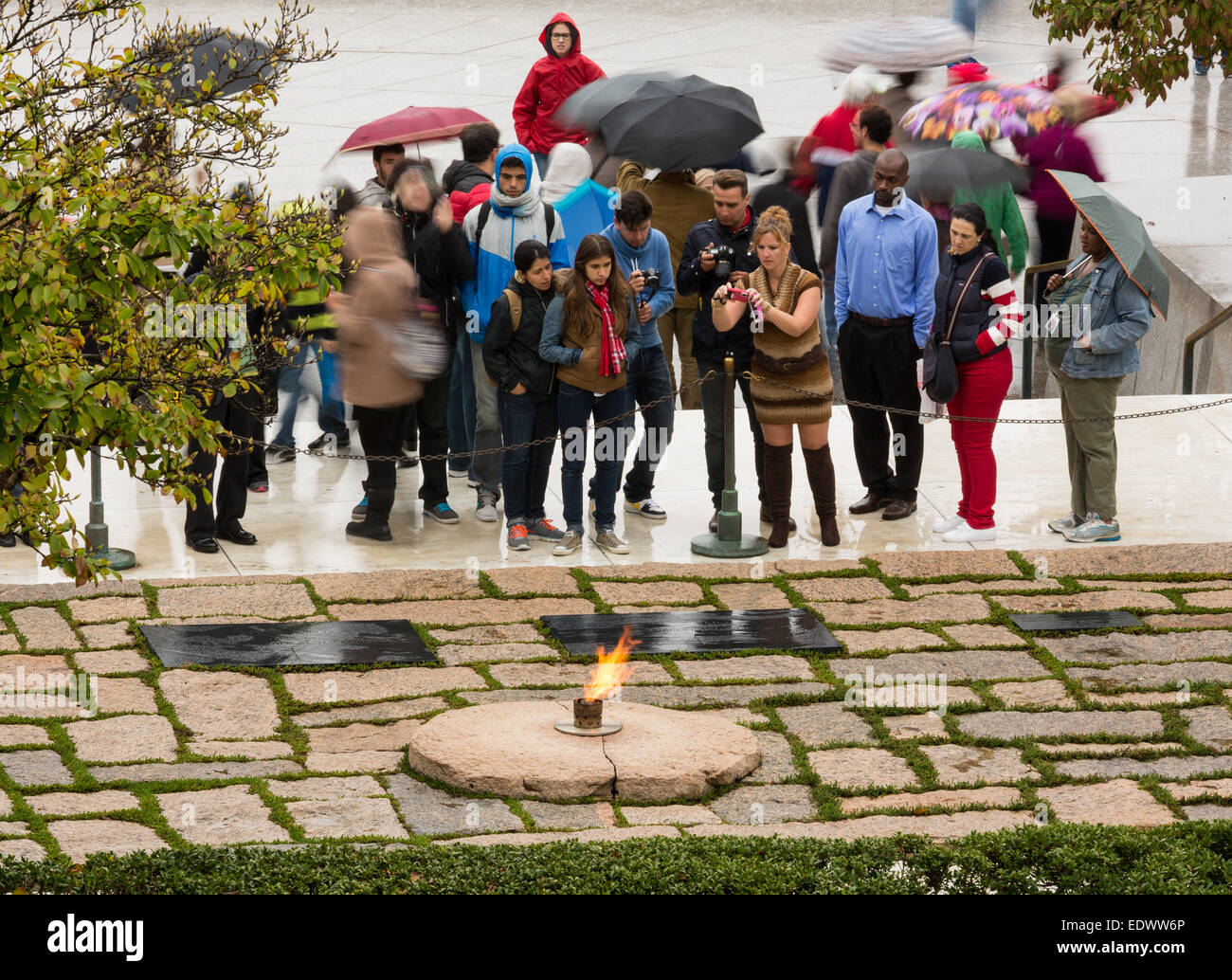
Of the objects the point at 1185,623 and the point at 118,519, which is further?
the point at 118,519

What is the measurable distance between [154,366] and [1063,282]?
21.0 ft

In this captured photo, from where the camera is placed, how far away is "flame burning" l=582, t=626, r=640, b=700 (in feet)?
25.6

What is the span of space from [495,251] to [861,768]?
14.8 feet

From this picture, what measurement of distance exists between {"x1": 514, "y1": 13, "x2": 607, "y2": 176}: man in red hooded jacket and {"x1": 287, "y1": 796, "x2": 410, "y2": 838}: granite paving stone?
28.6ft

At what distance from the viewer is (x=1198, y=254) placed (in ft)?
50.1

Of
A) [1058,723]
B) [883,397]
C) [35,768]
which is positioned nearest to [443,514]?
[883,397]

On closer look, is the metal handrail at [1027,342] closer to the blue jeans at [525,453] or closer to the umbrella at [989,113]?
the umbrella at [989,113]

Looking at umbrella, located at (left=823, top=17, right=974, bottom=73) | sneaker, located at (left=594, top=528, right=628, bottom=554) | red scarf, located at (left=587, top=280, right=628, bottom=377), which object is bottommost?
sneaker, located at (left=594, top=528, right=628, bottom=554)

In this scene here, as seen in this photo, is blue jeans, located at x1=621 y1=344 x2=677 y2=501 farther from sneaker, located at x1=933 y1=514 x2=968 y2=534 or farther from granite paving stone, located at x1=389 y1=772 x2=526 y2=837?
granite paving stone, located at x1=389 y1=772 x2=526 y2=837

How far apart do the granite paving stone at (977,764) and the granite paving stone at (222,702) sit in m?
2.83

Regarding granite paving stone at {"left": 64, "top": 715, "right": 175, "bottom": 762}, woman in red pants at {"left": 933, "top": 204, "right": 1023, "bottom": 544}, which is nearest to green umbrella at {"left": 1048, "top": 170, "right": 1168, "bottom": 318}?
woman in red pants at {"left": 933, "top": 204, "right": 1023, "bottom": 544}

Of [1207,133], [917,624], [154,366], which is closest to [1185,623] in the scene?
[917,624]

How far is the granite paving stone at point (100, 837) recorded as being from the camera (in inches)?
254
